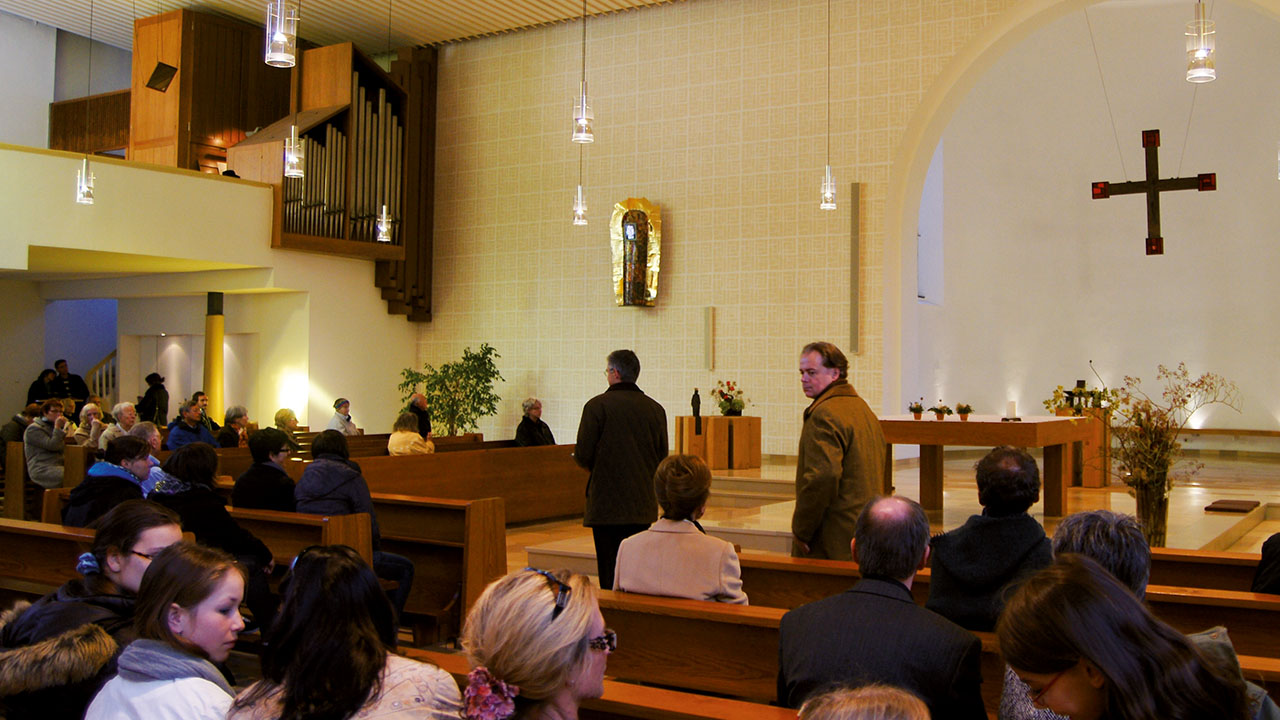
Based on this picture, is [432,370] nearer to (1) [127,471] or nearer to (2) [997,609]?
(1) [127,471]

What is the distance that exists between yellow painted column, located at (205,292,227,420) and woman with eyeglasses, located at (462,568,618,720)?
12.3m

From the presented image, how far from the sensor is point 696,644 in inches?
124

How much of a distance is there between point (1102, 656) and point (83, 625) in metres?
2.06

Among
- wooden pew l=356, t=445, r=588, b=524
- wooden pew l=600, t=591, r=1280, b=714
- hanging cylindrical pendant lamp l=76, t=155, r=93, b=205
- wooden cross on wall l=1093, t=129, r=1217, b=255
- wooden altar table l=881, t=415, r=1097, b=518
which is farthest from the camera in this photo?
wooden cross on wall l=1093, t=129, r=1217, b=255

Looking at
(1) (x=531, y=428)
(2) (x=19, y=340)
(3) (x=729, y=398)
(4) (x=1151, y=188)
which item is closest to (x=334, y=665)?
(1) (x=531, y=428)

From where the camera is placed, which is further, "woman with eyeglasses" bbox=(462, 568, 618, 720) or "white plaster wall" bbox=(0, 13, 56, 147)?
"white plaster wall" bbox=(0, 13, 56, 147)

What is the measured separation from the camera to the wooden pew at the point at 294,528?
4.77 metres

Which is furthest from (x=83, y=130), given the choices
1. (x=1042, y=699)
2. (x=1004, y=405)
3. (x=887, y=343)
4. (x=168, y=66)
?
(x=1042, y=699)

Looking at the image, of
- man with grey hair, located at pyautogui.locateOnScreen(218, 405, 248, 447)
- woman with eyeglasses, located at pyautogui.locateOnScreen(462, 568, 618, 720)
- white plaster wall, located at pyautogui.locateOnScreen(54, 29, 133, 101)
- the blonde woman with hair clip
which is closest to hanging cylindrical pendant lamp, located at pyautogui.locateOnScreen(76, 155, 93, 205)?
man with grey hair, located at pyautogui.locateOnScreen(218, 405, 248, 447)

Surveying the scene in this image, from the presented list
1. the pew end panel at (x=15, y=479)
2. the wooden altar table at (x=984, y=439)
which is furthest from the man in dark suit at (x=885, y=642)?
the pew end panel at (x=15, y=479)

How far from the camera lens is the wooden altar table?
285 inches

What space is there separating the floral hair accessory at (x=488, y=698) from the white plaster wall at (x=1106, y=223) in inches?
503

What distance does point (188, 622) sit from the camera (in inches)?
83.3

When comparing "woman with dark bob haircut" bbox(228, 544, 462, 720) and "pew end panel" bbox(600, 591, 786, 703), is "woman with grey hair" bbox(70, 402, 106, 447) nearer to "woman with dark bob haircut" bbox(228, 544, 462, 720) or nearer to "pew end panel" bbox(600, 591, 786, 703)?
"pew end panel" bbox(600, 591, 786, 703)
